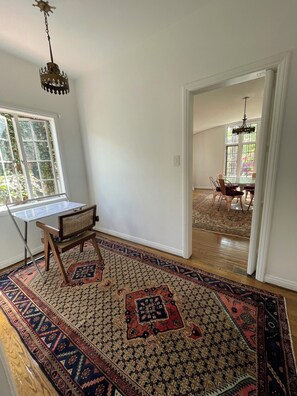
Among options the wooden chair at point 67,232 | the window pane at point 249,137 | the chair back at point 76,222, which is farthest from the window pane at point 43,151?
the window pane at point 249,137

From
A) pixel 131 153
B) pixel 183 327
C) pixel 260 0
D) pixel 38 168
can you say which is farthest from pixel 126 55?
pixel 183 327

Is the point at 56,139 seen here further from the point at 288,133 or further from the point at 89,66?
the point at 288,133

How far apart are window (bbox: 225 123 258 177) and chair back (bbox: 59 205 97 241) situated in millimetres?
6834

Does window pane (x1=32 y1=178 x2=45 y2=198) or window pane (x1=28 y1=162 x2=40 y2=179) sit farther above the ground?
window pane (x1=28 y1=162 x2=40 y2=179)

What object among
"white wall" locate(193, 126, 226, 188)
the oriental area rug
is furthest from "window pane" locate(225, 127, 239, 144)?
the oriental area rug

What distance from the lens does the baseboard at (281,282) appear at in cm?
173

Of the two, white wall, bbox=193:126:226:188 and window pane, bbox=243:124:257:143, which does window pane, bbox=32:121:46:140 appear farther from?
window pane, bbox=243:124:257:143

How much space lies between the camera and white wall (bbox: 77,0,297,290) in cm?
150

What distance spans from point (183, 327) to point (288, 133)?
187 centimetres

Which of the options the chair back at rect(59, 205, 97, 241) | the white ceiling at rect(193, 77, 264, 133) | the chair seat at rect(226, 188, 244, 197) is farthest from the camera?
the chair seat at rect(226, 188, 244, 197)

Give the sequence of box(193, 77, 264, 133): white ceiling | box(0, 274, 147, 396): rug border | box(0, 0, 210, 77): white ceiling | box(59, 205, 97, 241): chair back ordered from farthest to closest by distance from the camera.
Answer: box(193, 77, 264, 133): white ceiling → box(59, 205, 97, 241): chair back → box(0, 0, 210, 77): white ceiling → box(0, 274, 147, 396): rug border

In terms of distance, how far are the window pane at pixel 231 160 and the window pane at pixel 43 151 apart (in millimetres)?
6816

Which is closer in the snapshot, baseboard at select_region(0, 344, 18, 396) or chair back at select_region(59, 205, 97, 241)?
baseboard at select_region(0, 344, 18, 396)

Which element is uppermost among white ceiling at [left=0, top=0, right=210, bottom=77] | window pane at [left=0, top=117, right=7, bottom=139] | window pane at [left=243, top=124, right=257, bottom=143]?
white ceiling at [left=0, top=0, right=210, bottom=77]
